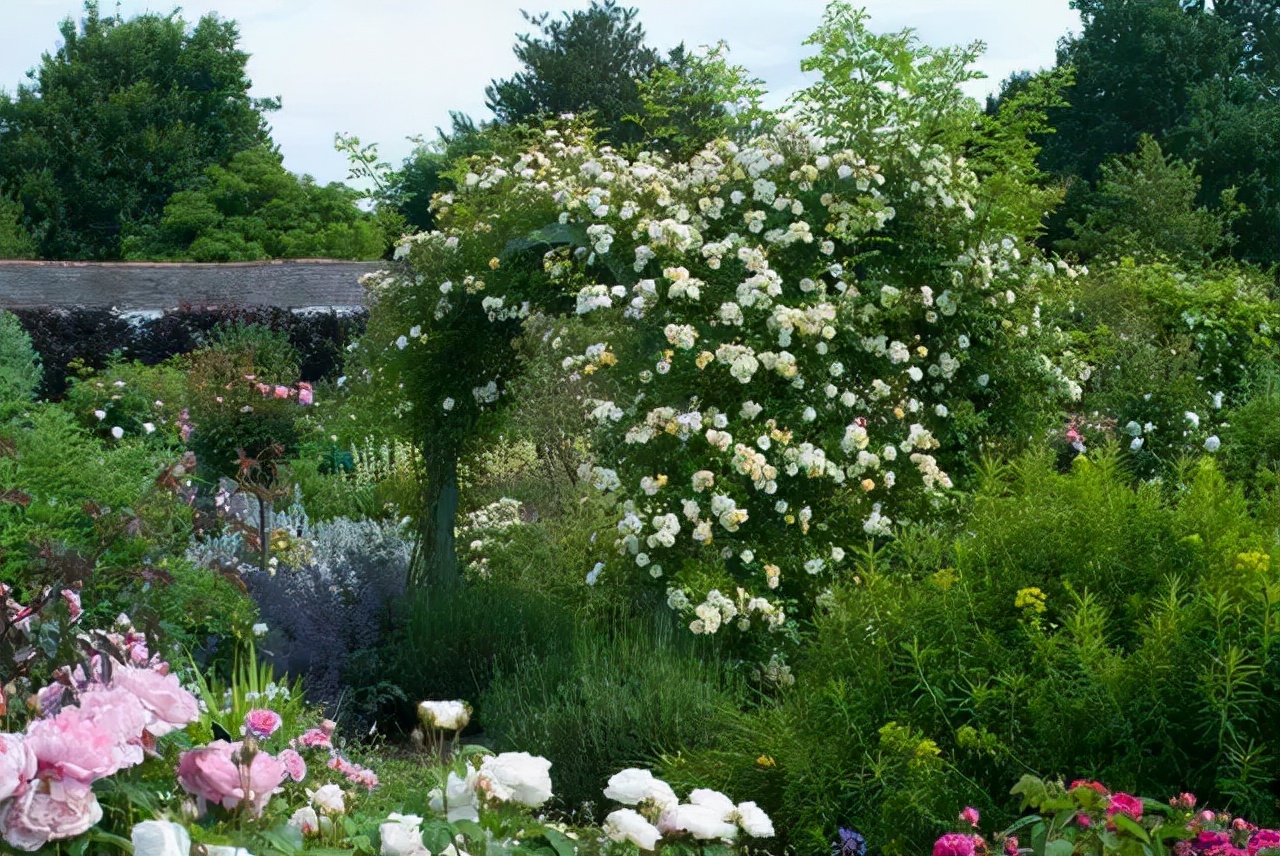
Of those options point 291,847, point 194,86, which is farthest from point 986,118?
point 194,86

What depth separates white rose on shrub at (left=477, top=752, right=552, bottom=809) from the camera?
231 centimetres

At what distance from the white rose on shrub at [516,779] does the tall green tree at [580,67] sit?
30119 mm

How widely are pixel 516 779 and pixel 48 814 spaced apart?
764 millimetres

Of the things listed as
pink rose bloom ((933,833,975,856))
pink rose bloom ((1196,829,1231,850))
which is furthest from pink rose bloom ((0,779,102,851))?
pink rose bloom ((1196,829,1231,850))

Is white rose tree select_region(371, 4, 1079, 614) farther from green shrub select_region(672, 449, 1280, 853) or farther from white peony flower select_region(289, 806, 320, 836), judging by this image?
white peony flower select_region(289, 806, 320, 836)

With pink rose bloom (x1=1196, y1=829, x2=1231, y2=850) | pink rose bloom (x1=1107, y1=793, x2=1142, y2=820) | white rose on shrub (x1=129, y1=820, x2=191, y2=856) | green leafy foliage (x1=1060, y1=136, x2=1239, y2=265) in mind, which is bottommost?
pink rose bloom (x1=1196, y1=829, x2=1231, y2=850)

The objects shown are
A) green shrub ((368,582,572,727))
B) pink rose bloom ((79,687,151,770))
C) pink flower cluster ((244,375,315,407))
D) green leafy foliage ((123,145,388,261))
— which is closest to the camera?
pink rose bloom ((79,687,151,770))

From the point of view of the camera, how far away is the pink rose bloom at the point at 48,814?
1.93 m

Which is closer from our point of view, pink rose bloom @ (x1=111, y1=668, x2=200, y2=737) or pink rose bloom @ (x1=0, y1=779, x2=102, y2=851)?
pink rose bloom @ (x1=0, y1=779, x2=102, y2=851)

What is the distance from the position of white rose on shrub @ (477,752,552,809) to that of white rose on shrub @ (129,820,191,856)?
56cm

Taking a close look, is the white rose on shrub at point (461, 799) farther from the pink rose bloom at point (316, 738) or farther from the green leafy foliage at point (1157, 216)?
the green leafy foliage at point (1157, 216)

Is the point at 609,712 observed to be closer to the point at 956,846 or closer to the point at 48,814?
the point at 956,846

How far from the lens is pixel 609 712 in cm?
438

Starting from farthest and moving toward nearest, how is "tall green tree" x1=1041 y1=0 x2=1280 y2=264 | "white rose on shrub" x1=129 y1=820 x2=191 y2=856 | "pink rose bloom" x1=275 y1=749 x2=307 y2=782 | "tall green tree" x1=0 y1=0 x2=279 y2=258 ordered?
"tall green tree" x1=0 y1=0 x2=279 y2=258
"tall green tree" x1=1041 y1=0 x2=1280 y2=264
"pink rose bloom" x1=275 y1=749 x2=307 y2=782
"white rose on shrub" x1=129 y1=820 x2=191 y2=856
